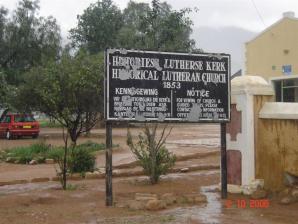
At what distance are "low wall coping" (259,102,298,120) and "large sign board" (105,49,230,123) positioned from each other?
83 centimetres

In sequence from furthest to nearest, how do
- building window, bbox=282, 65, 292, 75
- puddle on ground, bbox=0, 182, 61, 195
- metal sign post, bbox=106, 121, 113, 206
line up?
building window, bbox=282, 65, 292, 75 → puddle on ground, bbox=0, 182, 61, 195 → metal sign post, bbox=106, 121, 113, 206

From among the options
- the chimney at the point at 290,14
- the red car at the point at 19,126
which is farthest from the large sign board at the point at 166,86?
the red car at the point at 19,126

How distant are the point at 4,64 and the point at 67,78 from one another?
21.3m

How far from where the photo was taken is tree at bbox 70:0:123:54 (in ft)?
188

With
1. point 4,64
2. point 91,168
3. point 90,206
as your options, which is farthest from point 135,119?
point 4,64

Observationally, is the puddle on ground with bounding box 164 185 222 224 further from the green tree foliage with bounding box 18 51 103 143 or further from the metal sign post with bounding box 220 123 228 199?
the green tree foliage with bounding box 18 51 103 143

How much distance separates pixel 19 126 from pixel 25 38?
10345 millimetres

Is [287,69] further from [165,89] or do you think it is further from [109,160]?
[109,160]

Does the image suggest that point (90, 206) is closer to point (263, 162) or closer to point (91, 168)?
point (263, 162)

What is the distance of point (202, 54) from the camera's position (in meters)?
10.1

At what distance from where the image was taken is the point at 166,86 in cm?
973
